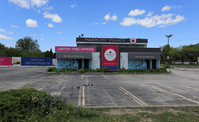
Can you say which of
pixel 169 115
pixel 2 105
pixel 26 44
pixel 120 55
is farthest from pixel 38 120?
pixel 26 44

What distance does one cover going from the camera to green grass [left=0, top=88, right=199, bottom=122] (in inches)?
153

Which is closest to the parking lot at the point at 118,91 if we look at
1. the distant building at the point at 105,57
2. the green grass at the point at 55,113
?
the green grass at the point at 55,113

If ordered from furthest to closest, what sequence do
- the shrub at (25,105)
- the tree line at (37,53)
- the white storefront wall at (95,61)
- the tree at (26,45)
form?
the tree at (26,45), the tree line at (37,53), the white storefront wall at (95,61), the shrub at (25,105)

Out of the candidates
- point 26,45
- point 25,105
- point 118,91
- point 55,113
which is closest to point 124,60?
point 118,91

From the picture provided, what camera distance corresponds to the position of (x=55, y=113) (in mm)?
4340

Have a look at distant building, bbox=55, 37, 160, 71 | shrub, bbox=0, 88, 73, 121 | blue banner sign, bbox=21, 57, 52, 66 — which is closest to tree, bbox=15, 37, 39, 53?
blue banner sign, bbox=21, 57, 52, 66

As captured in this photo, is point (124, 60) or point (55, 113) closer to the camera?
point (55, 113)

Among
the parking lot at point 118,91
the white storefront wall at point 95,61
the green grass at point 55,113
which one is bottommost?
the parking lot at point 118,91

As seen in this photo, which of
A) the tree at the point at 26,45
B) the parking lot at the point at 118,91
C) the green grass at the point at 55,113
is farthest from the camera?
the tree at the point at 26,45

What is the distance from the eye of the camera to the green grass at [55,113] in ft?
12.7

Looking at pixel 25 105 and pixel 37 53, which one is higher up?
pixel 37 53

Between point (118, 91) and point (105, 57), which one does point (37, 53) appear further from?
point (118, 91)

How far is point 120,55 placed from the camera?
24.8m

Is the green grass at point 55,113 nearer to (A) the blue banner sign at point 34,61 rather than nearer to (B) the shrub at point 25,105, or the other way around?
(B) the shrub at point 25,105
